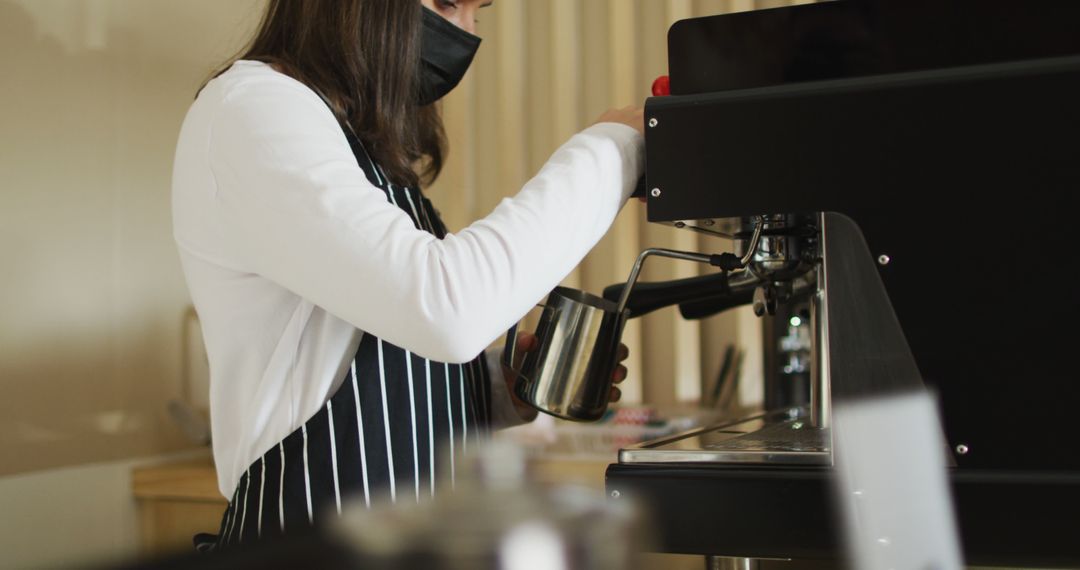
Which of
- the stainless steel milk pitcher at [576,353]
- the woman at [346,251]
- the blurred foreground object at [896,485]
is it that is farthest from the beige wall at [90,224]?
A: the blurred foreground object at [896,485]

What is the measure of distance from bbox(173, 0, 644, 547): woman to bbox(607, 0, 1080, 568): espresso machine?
12cm

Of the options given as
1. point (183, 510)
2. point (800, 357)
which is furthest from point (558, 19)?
point (183, 510)

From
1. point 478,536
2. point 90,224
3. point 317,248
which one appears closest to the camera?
point 478,536

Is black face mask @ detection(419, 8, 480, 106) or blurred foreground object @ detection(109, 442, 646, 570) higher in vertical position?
black face mask @ detection(419, 8, 480, 106)

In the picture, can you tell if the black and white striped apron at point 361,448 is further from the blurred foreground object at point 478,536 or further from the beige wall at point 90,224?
the beige wall at point 90,224

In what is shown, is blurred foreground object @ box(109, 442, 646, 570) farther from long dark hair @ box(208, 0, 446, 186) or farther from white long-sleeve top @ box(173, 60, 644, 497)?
long dark hair @ box(208, 0, 446, 186)

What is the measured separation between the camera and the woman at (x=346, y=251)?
2.39ft

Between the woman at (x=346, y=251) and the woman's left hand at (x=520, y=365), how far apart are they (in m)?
0.06

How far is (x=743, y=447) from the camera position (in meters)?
0.77

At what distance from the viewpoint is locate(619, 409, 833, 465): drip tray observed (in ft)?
2.35

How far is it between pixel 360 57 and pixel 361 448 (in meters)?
0.34

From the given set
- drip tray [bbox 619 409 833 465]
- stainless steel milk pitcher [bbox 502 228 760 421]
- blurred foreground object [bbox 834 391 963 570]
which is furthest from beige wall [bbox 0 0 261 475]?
blurred foreground object [bbox 834 391 963 570]

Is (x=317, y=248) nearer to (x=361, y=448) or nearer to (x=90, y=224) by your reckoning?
(x=361, y=448)

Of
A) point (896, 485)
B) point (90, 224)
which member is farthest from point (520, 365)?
point (90, 224)
